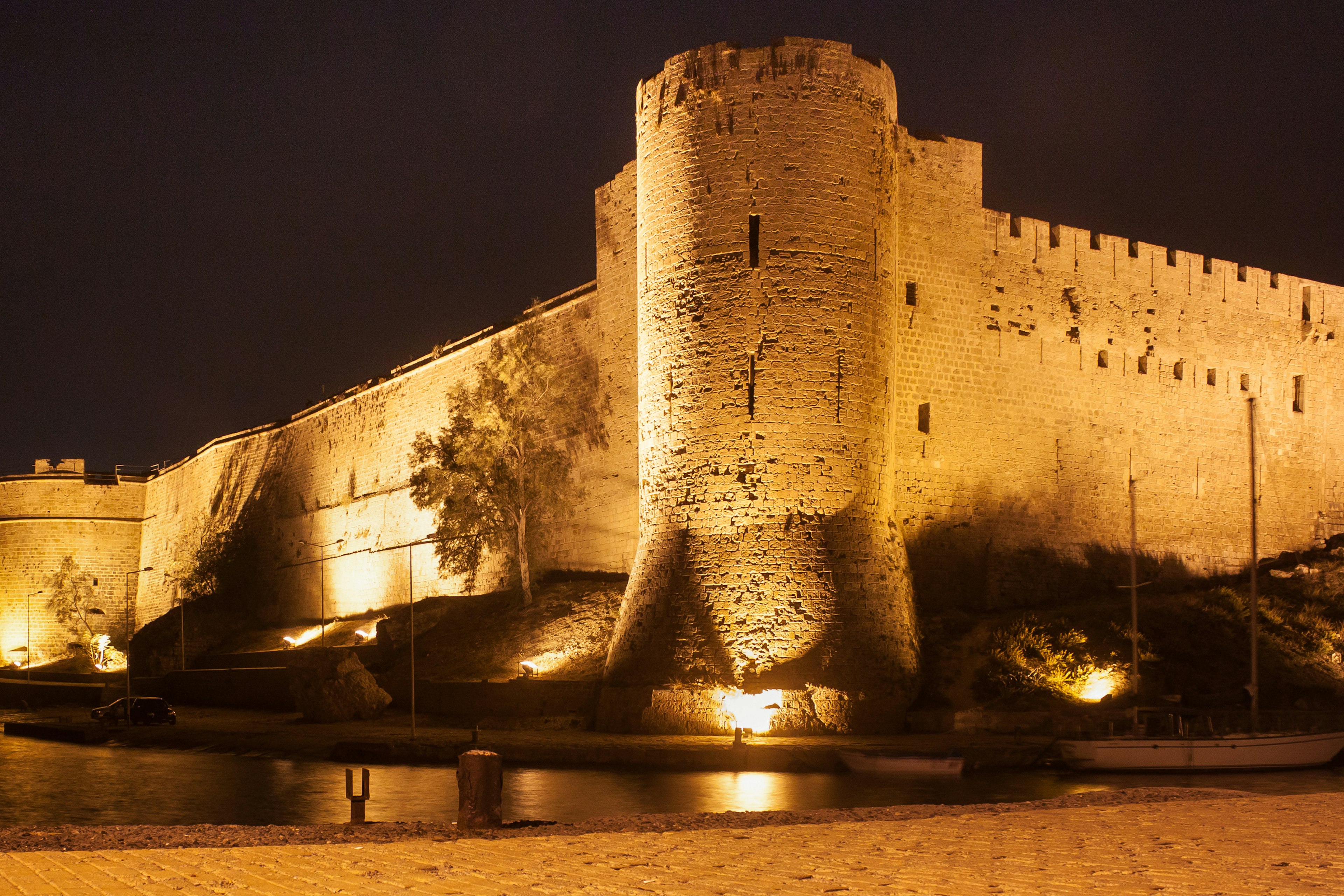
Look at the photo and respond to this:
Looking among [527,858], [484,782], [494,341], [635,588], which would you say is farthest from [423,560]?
[527,858]

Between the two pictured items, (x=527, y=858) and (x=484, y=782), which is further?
(x=484, y=782)

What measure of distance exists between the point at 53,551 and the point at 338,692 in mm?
27814

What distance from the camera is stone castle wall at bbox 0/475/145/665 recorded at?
139ft

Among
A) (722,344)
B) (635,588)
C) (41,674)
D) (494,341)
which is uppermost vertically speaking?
(494,341)

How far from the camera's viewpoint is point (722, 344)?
1554 cm

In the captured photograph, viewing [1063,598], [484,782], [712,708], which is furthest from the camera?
[1063,598]

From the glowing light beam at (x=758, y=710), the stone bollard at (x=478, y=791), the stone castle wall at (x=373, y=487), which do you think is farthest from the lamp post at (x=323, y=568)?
the stone bollard at (x=478, y=791)

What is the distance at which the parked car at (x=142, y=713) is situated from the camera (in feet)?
70.5

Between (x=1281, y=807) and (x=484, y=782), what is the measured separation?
524cm

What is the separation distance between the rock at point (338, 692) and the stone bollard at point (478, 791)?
11.5 meters

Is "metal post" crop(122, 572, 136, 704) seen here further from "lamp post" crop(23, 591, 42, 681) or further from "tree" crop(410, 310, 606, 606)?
"tree" crop(410, 310, 606, 606)

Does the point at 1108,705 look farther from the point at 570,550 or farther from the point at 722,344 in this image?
the point at 570,550

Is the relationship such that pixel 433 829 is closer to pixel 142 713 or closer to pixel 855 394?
pixel 855 394

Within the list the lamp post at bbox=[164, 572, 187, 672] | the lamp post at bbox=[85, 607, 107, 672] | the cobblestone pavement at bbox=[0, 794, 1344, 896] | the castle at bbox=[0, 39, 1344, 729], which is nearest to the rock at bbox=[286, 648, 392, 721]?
the castle at bbox=[0, 39, 1344, 729]
